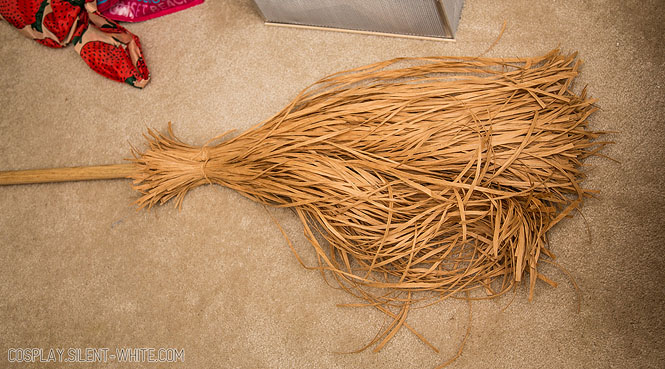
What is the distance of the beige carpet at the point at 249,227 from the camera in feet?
3.28

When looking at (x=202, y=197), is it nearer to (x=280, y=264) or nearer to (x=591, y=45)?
(x=280, y=264)

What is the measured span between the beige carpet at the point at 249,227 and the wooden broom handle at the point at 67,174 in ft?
0.19

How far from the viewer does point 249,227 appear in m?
1.16

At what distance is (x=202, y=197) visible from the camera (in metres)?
1.18

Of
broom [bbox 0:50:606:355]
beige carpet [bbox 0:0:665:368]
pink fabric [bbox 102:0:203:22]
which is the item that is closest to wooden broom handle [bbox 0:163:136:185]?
beige carpet [bbox 0:0:665:368]

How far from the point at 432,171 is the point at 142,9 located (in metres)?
0.92

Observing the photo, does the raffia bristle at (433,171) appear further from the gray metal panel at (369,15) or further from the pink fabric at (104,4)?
the pink fabric at (104,4)

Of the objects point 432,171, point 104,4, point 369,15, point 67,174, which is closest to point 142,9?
point 104,4

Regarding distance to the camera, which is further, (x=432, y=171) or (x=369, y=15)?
(x=369, y=15)

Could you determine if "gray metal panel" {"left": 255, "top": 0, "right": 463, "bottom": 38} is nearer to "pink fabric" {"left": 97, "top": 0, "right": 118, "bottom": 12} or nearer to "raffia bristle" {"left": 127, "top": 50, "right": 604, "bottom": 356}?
"raffia bristle" {"left": 127, "top": 50, "right": 604, "bottom": 356}

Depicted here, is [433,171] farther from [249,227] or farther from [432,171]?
[249,227]

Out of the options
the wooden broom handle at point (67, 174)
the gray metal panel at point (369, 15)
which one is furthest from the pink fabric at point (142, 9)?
the wooden broom handle at point (67, 174)

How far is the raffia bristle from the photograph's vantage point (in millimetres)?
932

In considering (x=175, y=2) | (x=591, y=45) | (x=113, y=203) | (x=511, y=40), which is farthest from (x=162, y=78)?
(x=591, y=45)
